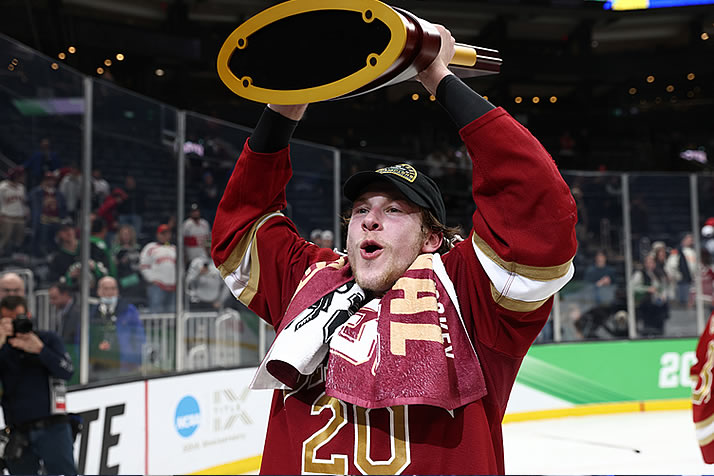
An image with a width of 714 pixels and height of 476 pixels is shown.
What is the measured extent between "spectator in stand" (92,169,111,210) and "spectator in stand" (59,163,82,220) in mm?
136

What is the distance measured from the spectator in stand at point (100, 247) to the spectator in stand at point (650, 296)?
19.6 ft

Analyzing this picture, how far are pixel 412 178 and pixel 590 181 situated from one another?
739 cm

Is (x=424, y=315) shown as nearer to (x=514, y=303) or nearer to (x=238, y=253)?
(x=514, y=303)

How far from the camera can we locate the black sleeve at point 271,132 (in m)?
1.74

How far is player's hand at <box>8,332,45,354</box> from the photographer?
397 cm

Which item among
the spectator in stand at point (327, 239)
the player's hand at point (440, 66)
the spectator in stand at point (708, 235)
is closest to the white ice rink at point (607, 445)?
the spectator in stand at point (708, 235)

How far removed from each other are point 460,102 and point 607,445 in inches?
241

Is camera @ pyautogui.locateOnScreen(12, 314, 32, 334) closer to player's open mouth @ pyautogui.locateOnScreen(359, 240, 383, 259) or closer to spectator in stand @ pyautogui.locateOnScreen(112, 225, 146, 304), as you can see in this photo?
spectator in stand @ pyautogui.locateOnScreen(112, 225, 146, 304)

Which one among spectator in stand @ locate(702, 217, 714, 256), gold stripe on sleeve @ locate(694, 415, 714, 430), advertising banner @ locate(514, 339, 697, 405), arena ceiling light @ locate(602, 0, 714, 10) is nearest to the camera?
gold stripe on sleeve @ locate(694, 415, 714, 430)

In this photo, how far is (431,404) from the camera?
4.46 ft

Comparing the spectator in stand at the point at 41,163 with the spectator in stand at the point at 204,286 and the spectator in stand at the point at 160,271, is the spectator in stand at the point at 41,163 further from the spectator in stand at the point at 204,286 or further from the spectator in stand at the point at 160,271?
the spectator in stand at the point at 204,286

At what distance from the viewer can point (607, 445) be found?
6750mm

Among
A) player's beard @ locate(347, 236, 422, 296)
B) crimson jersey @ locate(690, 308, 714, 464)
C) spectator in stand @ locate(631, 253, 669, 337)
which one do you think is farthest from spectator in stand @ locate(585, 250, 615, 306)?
player's beard @ locate(347, 236, 422, 296)

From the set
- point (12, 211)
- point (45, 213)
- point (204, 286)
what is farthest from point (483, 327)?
point (204, 286)
